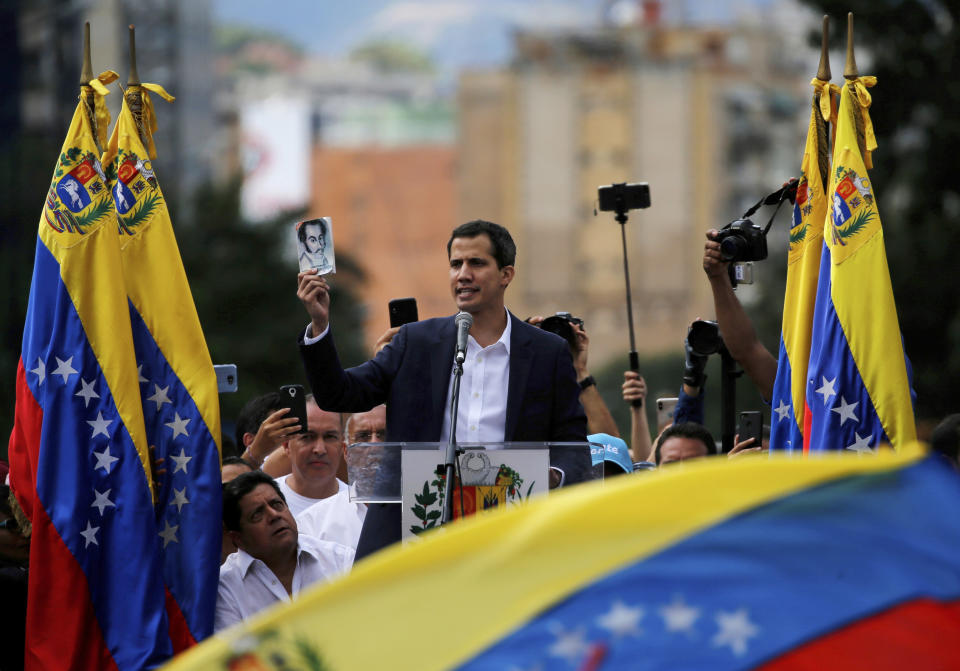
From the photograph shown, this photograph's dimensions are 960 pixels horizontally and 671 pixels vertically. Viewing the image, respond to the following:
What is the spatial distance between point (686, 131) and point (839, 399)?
93.8 meters

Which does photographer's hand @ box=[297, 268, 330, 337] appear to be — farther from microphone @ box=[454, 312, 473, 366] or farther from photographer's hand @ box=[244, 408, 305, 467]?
photographer's hand @ box=[244, 408, 305, 467]

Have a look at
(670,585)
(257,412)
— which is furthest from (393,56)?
(670,585)

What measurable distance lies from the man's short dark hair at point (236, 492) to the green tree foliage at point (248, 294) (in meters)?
27.4

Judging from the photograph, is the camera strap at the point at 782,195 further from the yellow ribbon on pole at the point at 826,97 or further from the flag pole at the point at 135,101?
the flag pole at the point at 135,101

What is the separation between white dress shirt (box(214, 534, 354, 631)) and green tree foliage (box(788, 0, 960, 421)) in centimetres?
1898

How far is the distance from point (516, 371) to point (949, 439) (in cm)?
197

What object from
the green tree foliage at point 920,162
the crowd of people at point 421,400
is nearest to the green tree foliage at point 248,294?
the green tree foliage at point 920,162

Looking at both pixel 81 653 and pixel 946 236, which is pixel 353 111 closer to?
pixel 946 236

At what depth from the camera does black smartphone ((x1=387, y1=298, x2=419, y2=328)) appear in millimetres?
7340

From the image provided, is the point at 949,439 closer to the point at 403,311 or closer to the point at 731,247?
the point at 731,247

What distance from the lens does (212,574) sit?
650cm

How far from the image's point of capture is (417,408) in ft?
20.5

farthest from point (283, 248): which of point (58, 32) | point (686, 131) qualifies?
point (686, 131)

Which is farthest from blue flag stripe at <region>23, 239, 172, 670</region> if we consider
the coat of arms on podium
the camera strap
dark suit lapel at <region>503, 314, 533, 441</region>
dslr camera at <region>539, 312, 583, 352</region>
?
the camera strap
